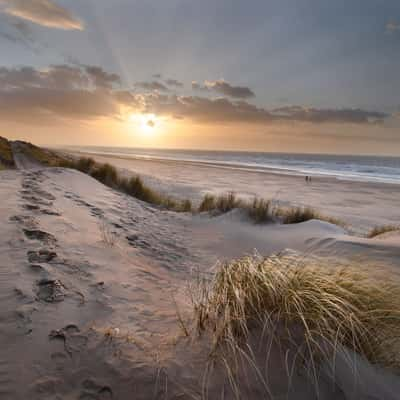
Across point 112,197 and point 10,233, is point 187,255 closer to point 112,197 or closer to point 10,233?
point 10,233

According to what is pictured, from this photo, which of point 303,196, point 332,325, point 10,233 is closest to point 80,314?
point 10,233

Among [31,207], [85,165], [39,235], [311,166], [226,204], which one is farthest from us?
[311,166]

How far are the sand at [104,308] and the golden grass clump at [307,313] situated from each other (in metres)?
0.15

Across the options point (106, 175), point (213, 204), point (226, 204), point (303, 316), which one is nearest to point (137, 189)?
point (106, 175)

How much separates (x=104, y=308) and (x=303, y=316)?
1629 mm

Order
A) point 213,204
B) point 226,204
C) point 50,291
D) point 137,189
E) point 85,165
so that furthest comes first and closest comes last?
point 85,165 → point 137,189 → point 213,204 → point 226,204 → point 50,291

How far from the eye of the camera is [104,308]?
2252mm

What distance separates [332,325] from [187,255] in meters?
3.26

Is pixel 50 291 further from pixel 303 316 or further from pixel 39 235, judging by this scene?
pixel 303 316

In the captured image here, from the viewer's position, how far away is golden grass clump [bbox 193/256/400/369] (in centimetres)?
164

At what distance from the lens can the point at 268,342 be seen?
168 cm

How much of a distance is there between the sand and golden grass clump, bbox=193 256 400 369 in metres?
0.15

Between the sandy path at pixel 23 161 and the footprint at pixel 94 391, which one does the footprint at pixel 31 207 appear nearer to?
the footprint at pixel 94 391

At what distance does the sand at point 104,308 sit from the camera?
1.49 meters
